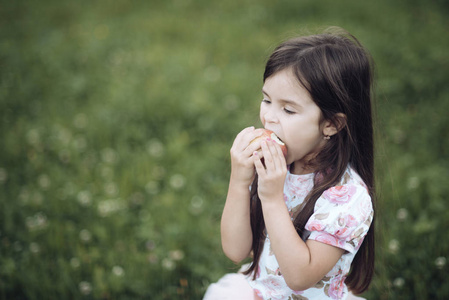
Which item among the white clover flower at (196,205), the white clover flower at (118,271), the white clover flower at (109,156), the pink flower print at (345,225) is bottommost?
the white clover flower at (118,271)

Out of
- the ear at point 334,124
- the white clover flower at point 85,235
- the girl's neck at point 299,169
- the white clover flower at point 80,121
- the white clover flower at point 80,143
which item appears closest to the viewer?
the ear at point 334,124

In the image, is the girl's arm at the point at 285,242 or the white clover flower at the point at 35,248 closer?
the girl's arm at the point at 285,242

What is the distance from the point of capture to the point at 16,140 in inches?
146

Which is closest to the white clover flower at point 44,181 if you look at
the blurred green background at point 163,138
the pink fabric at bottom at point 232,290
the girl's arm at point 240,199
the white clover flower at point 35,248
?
the blurred green background at point 163,138

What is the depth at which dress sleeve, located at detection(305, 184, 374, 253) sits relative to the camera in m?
1.39

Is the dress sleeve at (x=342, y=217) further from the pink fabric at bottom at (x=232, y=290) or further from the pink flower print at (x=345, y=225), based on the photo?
the pink fabric at bottom at (x=232, y=290)

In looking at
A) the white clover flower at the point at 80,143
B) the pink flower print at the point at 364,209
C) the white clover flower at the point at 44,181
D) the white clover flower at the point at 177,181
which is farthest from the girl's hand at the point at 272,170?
the white clover flower at the point at 80,143

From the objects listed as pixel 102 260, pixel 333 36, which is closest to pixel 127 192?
pixel 102 260

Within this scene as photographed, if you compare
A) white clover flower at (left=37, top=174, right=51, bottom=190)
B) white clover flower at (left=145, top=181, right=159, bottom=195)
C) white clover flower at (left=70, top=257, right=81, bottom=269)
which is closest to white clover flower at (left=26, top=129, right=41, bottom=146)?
white clover flower at (left=37, top=174, right=51, bottom=190)

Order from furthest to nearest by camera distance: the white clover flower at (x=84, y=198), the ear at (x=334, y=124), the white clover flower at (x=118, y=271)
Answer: the white clover flower at (x=84, y=198)
the white clover flower at (x=118, y=271)
the ear at (x=334, y=124)

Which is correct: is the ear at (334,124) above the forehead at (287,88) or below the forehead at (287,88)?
below

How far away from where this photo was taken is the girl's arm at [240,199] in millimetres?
1489

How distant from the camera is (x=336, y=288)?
160 centimetres

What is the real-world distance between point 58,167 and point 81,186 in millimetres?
370
